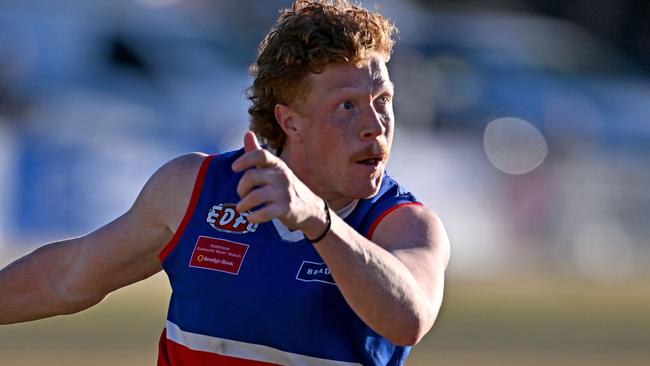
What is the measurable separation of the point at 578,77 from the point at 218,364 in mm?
14029

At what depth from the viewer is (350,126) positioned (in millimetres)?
3789

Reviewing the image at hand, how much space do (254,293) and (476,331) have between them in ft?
22.9

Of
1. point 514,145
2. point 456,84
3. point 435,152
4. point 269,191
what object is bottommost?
Answer: point 269,191

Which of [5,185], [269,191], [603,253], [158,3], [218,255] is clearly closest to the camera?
[269,191]

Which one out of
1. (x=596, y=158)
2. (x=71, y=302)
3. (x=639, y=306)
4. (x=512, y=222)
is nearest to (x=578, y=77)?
(x=596, y=158)

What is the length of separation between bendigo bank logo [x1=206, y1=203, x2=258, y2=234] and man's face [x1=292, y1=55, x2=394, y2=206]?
25 cm

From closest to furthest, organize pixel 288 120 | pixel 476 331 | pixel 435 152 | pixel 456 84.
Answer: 1. pixel 288 120
2. pixel 476 331
3. pixel 435 152
4. pixel 456 84

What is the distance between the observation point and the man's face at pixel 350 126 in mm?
3781

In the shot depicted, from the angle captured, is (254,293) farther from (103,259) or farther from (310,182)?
(103,259)

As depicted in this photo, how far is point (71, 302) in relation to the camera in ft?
13.7

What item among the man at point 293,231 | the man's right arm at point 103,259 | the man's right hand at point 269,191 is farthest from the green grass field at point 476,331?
the man's right hand at point 269,191

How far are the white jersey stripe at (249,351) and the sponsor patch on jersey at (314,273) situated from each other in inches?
8.6

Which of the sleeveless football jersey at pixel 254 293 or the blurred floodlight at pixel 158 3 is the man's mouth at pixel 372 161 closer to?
the sleeveless football jersey at pixel 254 293

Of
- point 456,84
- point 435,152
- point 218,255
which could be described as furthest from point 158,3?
point 218,255
